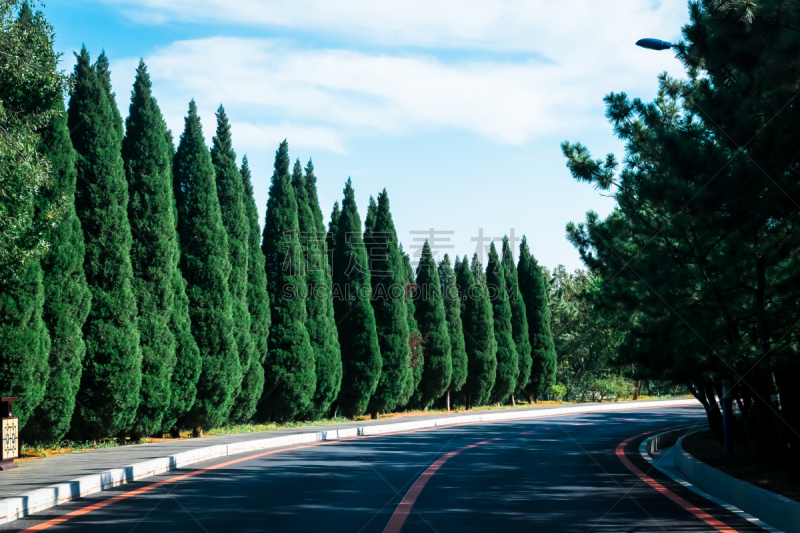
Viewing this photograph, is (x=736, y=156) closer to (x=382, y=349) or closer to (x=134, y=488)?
(x=134, y=488)

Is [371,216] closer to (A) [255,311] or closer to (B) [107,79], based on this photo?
(A) [255,311]

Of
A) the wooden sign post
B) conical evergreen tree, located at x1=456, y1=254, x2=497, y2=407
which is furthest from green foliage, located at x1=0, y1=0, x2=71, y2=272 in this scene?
conical evergreen tree, located at x1=456, y1=254, x2=497, y2=407

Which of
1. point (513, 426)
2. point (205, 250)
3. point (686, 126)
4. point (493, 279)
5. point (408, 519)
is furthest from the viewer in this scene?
point (493, 279)

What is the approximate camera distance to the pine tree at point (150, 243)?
21.2m

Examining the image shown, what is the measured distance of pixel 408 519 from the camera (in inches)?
379

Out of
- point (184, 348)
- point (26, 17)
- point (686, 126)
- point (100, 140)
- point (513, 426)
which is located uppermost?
point (26, 17)

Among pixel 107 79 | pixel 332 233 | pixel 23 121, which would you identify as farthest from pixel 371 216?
pixel 23 121

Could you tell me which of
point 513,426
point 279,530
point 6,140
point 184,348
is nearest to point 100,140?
point 184,348

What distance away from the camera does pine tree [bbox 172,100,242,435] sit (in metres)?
24.0

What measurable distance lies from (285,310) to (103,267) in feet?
36.5

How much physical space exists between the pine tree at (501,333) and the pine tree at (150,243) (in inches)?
1193

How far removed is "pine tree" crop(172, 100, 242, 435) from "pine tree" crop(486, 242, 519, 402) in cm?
2692

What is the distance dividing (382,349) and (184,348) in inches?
615

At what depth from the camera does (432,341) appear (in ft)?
141
